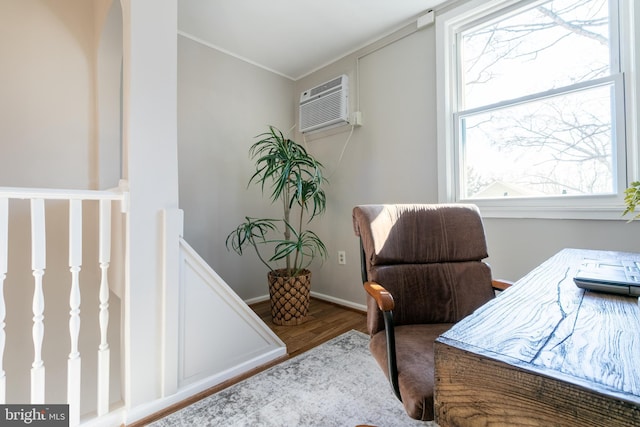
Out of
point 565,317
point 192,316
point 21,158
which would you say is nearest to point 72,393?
point 192,316

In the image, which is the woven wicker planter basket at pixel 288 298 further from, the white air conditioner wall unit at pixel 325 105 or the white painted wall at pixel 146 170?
the white air conditioner wall unit at pixel 325 105

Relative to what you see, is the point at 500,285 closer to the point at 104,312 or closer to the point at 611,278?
the point at 611,278

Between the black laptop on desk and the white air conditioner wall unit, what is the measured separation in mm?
2000

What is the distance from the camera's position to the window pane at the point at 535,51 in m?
1.48

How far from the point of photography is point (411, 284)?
1.20 metres

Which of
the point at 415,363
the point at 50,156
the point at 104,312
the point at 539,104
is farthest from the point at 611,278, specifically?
the point at 50,156

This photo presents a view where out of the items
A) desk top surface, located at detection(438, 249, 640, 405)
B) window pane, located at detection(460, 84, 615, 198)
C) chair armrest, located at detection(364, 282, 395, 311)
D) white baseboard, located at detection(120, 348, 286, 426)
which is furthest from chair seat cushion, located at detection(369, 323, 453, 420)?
window pane, located at detection(460, 84, 615, 198)

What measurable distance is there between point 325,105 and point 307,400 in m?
2.25

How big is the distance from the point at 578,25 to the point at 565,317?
1.86 m

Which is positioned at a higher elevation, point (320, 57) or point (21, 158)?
point (320, 57)

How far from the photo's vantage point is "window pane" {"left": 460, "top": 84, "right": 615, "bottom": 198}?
4.78 ft

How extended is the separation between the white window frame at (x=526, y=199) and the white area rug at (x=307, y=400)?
49.3 inches

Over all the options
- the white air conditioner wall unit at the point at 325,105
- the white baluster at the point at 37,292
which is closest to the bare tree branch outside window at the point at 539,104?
the white air conditioner wall unit at the point at 325,105

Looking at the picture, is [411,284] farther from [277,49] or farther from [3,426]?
[277,49]
